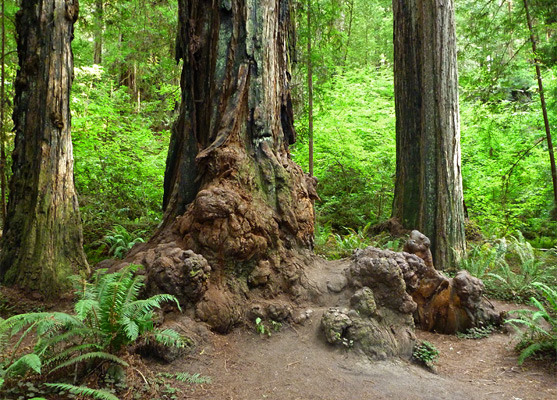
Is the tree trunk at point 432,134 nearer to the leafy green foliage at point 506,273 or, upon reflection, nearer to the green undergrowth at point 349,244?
the leafy green foliage at point 506,273

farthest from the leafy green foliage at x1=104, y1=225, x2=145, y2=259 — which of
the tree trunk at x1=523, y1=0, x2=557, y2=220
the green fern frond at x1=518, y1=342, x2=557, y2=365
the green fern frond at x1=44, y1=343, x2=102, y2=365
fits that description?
the tree trunk at x1=523, y1=0, x2=557, y2=220

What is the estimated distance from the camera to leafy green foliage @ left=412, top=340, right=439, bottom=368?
14.0ft

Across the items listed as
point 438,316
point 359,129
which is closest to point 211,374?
point 438,316

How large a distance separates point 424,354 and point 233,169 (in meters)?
2.91

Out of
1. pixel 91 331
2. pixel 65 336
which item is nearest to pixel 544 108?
pixel 91 331

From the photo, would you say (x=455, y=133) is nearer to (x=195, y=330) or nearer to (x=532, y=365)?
(x=532, y=365)

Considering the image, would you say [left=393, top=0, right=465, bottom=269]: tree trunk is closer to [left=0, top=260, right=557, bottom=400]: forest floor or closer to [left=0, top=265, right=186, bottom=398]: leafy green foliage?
[left=0, top=260, right=557, bottom=400]: forest floor

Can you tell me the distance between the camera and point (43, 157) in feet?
17.2

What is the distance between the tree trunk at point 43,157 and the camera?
5148mm

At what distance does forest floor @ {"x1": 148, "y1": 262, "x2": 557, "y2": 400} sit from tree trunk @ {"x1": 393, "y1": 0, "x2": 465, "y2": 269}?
2.98 metres

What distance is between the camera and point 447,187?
7.38 metres

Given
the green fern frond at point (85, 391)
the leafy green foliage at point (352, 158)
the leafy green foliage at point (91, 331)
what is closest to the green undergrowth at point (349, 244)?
the leafy green foliage at point (352, 158)

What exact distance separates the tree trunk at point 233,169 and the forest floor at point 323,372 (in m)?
0.42

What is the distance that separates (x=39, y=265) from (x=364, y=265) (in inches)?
156
